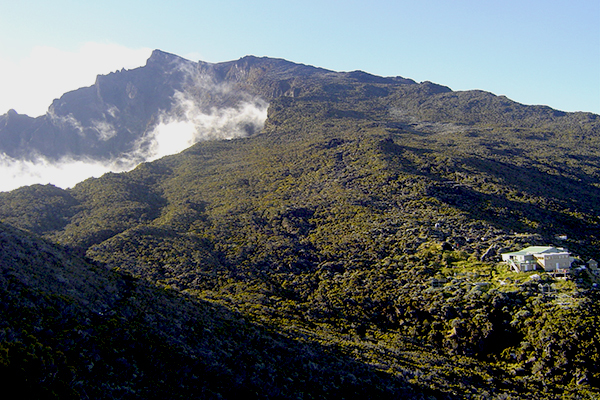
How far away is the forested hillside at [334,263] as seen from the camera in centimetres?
2720

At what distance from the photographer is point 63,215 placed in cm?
8181

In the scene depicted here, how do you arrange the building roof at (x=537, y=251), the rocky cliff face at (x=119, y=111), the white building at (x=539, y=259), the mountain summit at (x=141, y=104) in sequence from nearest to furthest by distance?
the white building at (x=539, y=259), the building roof at (x=537, y=251), the mountain summit at (x=141, y=104), the rocky cliff face at (x=119, y=111)

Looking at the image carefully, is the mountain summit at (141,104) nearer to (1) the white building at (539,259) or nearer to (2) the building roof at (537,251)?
(2) the building roof at (537,251)

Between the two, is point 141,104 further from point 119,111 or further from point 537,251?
point 537,251

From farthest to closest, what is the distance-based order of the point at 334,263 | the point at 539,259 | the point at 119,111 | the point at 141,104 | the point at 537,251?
the point at 141,104 → the point at 119,111 → the point at 334,263 → the point at 537,251 → the point at 539,259

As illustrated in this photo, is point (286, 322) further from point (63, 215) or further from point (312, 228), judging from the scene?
point (63, 215)

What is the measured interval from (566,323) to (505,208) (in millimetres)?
33419

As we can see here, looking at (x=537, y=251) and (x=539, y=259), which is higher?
(x=537, y=251)

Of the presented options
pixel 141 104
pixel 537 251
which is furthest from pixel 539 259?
pixel 141 104

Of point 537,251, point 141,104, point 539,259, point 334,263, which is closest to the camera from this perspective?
point 539,259

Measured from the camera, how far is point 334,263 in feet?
180

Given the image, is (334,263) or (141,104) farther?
(141,104)

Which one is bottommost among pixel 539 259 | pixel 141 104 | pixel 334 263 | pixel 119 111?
pixel 334 263

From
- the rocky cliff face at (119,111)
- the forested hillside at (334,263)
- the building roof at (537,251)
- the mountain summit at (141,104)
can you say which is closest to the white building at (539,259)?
the building roof at (537,251)
